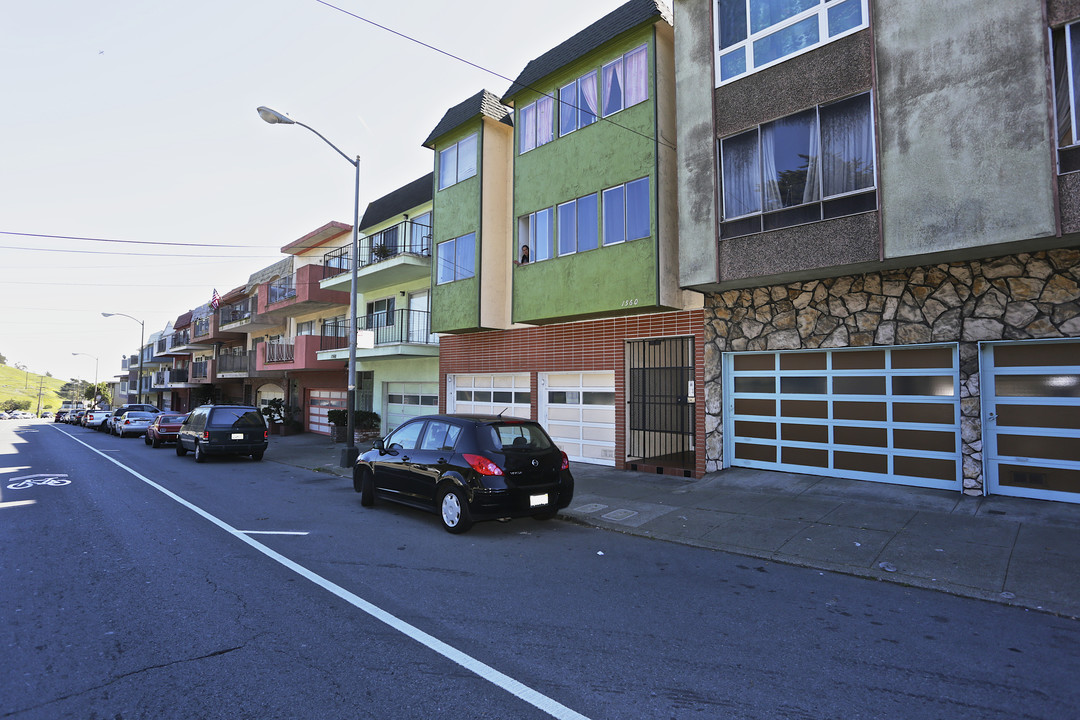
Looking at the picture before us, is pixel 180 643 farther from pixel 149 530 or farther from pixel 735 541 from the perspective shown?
pixel 735 541

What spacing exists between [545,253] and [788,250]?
607 cm

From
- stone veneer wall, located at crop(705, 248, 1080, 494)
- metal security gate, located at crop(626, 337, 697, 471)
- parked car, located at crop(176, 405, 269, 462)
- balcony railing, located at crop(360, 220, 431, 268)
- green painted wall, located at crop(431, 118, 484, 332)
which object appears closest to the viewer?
stone veneer wall, located at crop(705, 248, 1080, 494)

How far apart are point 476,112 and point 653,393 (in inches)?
364

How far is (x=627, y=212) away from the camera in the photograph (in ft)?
39.1

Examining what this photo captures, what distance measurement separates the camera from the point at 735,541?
7094 millimetres

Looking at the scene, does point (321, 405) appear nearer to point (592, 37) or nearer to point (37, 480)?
point (37, 480)

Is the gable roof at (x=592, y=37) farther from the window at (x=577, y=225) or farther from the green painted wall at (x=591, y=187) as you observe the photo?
the window at (x=577, y=225)

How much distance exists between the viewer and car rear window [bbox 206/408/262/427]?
16.2 metres

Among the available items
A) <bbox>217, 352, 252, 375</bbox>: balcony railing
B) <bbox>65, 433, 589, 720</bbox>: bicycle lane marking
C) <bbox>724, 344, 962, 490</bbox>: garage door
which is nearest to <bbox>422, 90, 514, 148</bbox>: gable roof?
<bbox>724, 344, 962, 490</bbox>: garage door

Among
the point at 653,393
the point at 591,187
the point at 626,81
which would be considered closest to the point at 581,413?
the point at 653,393

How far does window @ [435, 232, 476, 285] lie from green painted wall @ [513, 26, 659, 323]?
5.74ft

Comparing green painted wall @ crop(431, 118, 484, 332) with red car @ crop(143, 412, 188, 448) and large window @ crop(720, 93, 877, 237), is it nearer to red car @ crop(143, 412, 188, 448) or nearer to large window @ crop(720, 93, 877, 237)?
large window @ crop(720, 93, 877, 237)

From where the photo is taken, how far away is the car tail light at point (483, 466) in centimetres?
732

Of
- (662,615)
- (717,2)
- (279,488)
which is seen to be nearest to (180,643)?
(662,615)
